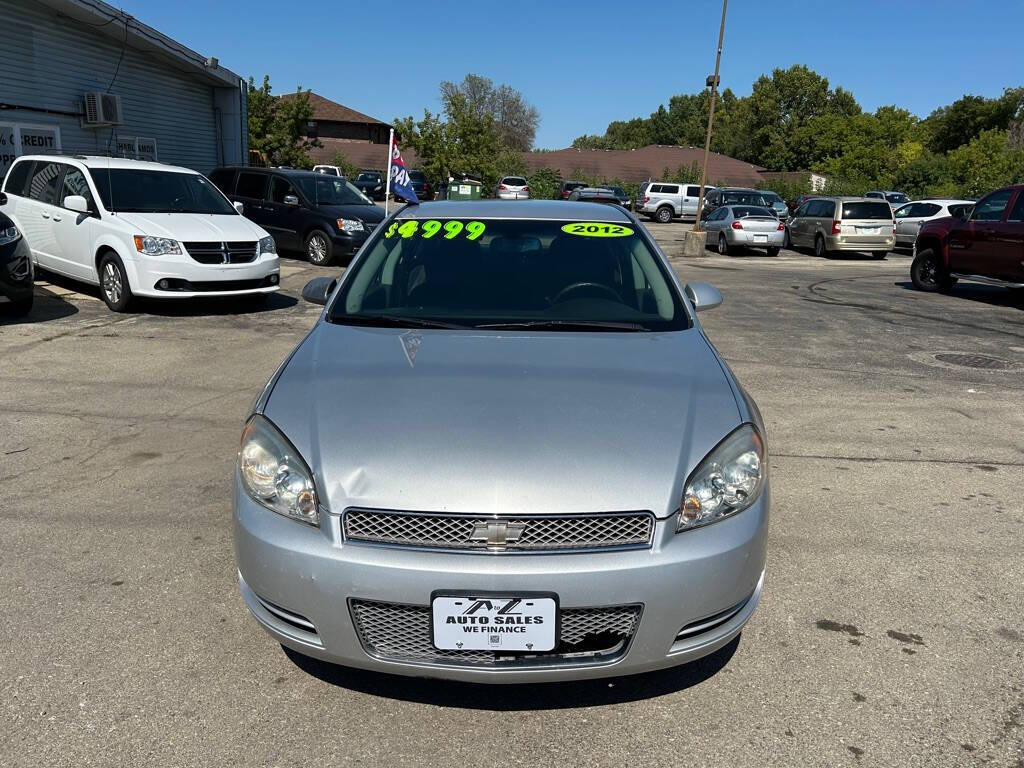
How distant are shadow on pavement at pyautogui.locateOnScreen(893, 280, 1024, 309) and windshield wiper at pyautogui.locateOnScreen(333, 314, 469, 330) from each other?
1183 cm

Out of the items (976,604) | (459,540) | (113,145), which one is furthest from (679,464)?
(113,145)

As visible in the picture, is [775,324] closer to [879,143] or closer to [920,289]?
[920,289]

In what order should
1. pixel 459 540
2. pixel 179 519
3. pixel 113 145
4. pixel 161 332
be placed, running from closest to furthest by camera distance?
pixel 459 540, pixel 179 519, pixel 161 332, pixel 113 145

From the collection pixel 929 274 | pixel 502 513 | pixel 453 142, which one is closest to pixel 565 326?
pixel 502 513

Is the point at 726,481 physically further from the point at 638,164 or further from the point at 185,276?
the point at 638,164

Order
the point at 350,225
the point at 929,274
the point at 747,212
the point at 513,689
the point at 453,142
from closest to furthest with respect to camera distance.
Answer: the point at 513,689
the point at 929,274
the point at 350,225
the point at 747,212
the point at 453,142

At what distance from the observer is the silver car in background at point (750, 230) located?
21297mm

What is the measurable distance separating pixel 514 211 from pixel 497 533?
2373 mm

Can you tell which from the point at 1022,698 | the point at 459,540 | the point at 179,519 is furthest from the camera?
the point at 179,519

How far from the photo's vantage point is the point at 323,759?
2410 mm

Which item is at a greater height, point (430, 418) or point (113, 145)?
point (113, 145)

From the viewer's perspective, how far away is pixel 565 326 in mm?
3498

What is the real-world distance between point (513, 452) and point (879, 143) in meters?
88.3

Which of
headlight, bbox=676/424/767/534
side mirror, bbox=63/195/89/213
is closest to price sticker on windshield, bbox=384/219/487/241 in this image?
headlight, bbox=676/424/767/534
